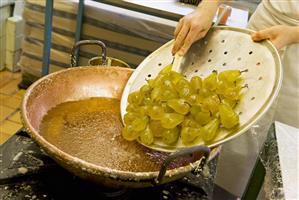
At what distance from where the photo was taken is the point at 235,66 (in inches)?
36.4

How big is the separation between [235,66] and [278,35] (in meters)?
0.14

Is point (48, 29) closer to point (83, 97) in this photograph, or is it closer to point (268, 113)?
point (83, 97)

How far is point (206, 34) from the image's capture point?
3.36 feet

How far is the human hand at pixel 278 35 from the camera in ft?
2.98

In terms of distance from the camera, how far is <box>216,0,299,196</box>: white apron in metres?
1.22

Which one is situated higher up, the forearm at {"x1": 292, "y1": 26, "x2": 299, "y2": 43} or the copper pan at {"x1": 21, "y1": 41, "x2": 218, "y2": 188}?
the forearm at {"x1": 292, "y1": 26, "x2": 299, "y2": 43}

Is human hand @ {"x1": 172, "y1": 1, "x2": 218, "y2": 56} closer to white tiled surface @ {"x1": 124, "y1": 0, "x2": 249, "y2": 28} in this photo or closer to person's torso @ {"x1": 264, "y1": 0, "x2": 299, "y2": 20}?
person's torso @ {"x1": 264, "y1": 0, "x2": 299, "y2": 20}

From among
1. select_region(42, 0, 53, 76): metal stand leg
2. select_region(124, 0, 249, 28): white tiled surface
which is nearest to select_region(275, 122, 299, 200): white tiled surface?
select_region(124, 0, 249, 28): white tiled surface

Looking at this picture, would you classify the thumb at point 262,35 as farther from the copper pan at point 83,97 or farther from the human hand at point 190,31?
the copper pan at point 83,97

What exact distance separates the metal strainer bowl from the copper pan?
2.7 inches

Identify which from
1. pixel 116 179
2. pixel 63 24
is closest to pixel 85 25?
pixel 63 24

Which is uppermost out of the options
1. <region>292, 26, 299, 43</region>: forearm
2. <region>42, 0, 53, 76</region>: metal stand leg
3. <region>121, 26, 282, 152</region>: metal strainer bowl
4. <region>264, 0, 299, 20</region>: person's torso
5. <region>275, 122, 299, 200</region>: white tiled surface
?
<region>264, 0, 299, 20</region>: person's torso

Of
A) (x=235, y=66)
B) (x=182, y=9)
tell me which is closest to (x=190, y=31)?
(x=235, y=66)

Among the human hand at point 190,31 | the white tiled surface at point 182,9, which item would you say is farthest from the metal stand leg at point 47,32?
the human hand at point 190,31
